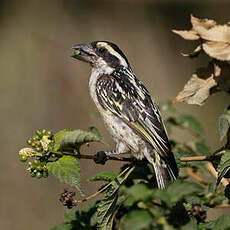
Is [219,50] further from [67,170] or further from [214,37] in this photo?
[67,170]

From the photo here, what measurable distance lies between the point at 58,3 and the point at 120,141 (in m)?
7.56

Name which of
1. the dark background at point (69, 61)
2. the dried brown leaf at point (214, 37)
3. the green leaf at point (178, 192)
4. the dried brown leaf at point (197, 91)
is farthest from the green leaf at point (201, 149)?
the dark background at point (69, 61)

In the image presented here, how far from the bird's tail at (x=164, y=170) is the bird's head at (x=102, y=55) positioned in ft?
3.91

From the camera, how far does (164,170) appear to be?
3.42 metres

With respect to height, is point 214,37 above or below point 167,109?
above

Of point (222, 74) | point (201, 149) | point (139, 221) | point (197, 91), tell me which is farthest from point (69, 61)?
point (139, 221)

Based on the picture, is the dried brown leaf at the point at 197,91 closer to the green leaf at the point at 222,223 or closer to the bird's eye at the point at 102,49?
the green leaf at the point at 222,223

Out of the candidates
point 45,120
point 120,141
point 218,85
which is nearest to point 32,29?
point 45,120

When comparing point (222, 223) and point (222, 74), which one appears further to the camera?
point (222, 74)

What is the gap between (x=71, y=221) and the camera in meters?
3.00

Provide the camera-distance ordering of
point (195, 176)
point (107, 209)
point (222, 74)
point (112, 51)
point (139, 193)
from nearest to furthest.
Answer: point (139, 193)
point (107, 209)
point (222, 74)
point (195, 176)
point (112, 51)

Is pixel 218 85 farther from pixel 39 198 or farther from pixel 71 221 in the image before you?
pixel 39 198

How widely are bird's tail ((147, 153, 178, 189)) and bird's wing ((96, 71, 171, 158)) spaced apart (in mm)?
93

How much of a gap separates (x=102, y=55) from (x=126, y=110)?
0.74m
